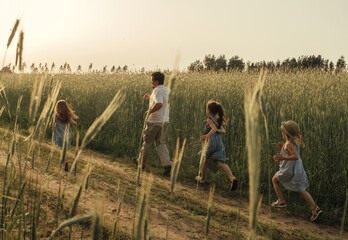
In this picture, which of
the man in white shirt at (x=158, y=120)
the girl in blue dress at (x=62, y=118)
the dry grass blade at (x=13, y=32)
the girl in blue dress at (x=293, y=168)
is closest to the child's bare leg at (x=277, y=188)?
the girl in blue dress at (x=293, y=168)

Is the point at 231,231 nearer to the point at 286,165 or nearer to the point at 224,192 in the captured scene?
the point at 286,165

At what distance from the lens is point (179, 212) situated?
13.6ft

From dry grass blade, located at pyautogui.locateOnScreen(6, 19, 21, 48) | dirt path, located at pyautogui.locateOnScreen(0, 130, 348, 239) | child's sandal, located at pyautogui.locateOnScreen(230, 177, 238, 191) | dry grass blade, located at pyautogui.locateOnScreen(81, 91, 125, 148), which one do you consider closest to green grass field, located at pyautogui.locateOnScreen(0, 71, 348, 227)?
child's sandal, located at pyautogui.locateOnScreen(230, 177, 238, 191)

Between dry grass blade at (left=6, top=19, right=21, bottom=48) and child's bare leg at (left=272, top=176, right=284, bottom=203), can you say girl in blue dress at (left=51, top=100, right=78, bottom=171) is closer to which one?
child's bare leg at (left=272, top=176, right=284, bottom=203)

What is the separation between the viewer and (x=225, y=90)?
8125mm

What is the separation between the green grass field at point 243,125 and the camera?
5.09m

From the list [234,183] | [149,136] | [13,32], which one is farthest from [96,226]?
[149,136]

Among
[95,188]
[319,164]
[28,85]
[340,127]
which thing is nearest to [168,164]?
[95,188]

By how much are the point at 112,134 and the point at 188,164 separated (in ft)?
8.06

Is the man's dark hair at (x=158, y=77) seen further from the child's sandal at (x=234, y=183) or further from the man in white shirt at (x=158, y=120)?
the child's sandal at (x=234, y=183)

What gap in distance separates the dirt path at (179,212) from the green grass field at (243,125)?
0.43 metres

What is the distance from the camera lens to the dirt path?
3.57 m

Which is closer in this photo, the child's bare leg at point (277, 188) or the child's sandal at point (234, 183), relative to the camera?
the child's bare leg at point (277, 188)

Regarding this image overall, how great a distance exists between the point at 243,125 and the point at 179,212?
2998mm
